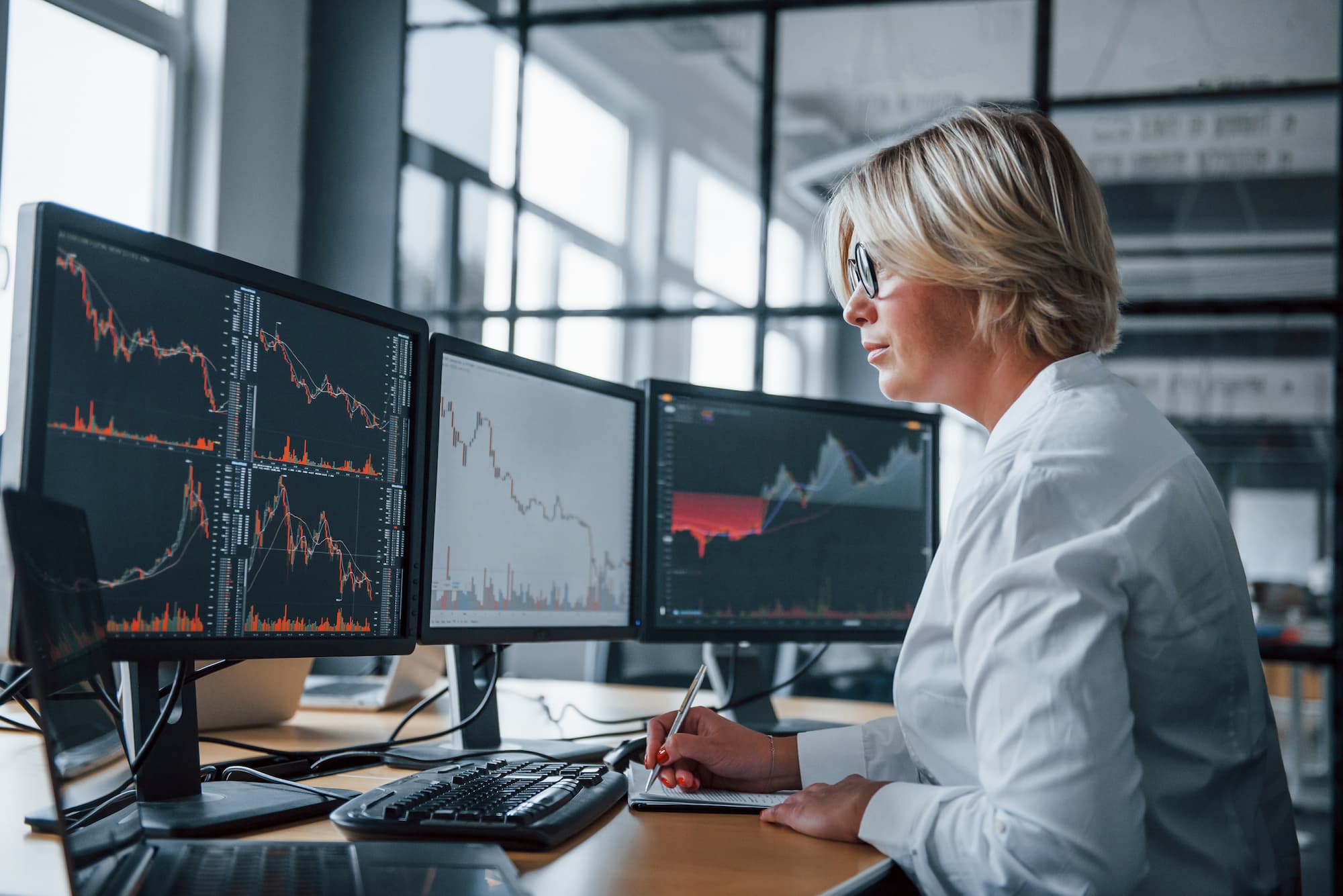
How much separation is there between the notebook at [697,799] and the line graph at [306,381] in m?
0.48

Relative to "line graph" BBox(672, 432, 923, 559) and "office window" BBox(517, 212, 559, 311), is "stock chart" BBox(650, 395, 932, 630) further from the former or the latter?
"office window" BBox(517, 212, 559, 311)

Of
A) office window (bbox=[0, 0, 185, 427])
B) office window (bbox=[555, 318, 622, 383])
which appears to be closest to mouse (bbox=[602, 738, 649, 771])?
office window (bbox=[0, 0, 185, 427])

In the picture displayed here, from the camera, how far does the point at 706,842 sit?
1.06 metres

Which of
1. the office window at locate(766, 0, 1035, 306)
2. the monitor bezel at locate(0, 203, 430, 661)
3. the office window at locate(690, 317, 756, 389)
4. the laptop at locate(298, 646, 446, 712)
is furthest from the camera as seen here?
the office window at locate(690, 317, 756, 389)

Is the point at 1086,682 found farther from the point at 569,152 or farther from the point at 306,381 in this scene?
the point at 569,152

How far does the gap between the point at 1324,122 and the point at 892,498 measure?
6.06 feet

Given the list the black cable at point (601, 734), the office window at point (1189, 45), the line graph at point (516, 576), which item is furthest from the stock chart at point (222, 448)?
the office window at point (1189, 45)

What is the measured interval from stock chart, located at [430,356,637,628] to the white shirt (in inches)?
22.6

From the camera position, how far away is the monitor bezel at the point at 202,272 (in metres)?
0.87

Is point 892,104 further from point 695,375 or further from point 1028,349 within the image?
point 1028,349

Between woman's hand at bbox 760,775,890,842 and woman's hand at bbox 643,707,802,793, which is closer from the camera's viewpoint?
woman's hand at bbox 760,775,890,842

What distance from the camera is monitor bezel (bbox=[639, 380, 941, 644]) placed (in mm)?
1711

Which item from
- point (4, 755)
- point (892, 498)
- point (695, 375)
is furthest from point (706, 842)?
point (695, 375)

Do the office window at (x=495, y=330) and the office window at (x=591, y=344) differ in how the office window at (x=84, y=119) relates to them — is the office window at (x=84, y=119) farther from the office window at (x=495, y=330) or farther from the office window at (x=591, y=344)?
the office window at (x=591, y=344)
